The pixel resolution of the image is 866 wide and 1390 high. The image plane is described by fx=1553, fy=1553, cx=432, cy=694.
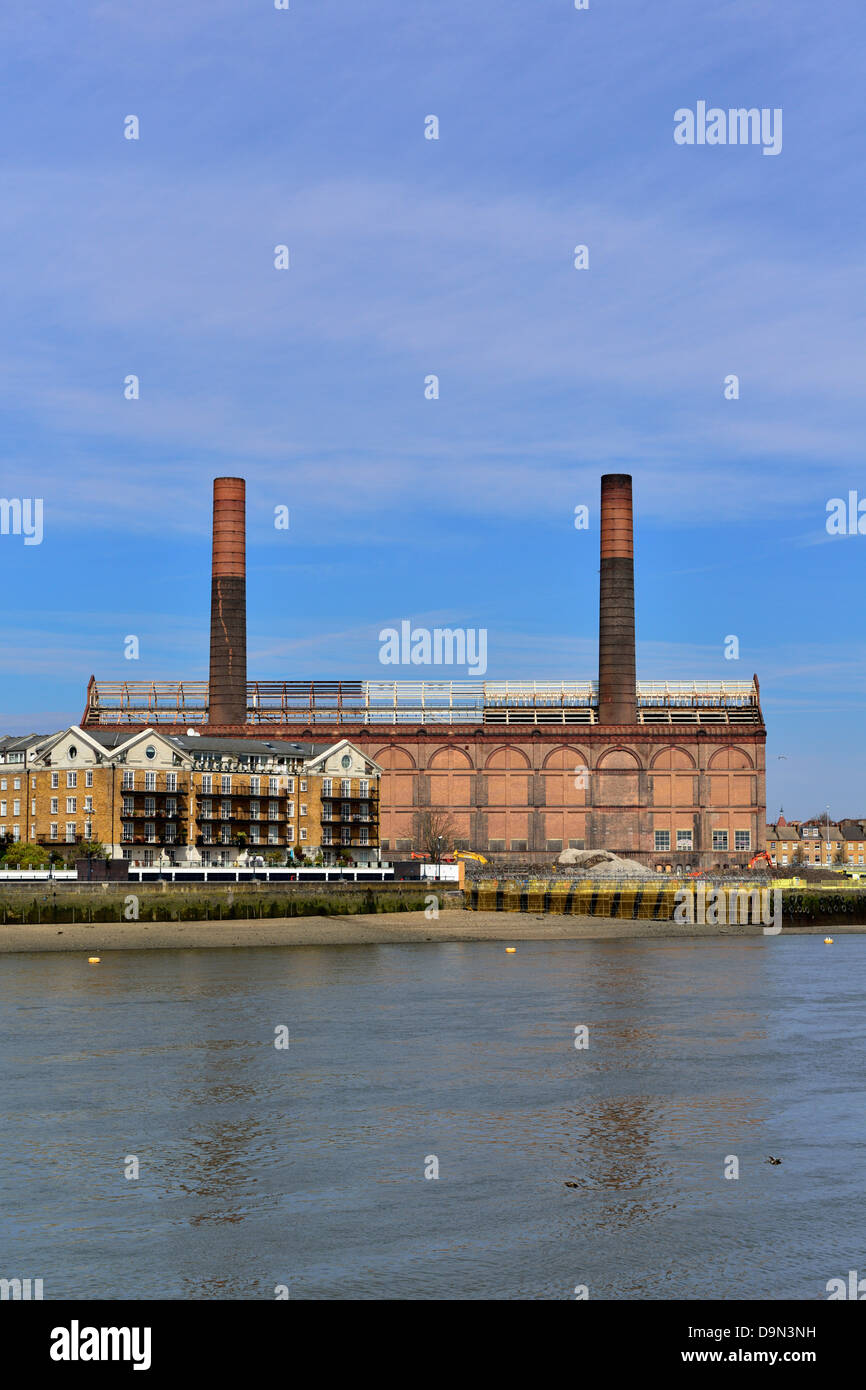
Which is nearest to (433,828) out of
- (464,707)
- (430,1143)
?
(464,707)

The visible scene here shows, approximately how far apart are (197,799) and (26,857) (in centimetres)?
1609

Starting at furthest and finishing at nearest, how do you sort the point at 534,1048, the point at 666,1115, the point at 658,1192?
1. the point at 534,1048
2. the point at 666,1115
3. the point at 658,1192

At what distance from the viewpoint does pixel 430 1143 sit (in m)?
29.1

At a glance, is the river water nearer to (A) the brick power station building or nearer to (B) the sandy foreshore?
(B) the sandy foreshore

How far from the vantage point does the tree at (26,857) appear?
9112 centimetres

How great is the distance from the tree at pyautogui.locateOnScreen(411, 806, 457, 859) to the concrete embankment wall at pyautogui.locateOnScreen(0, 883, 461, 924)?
43115 mm

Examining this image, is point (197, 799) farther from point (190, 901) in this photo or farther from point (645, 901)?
point (645, 901)

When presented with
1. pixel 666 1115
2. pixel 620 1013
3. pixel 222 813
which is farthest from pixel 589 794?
pixel 666 1115

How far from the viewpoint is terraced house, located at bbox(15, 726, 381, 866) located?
101062 mm

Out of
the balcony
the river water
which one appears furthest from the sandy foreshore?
the river water

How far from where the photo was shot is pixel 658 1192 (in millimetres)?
25922
